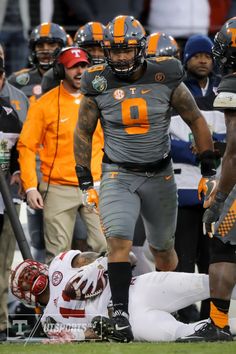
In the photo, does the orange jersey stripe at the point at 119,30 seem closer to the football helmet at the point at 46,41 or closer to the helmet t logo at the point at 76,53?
the helmet t logo at the point at 76,53

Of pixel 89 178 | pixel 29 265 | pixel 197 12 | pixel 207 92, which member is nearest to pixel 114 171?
pixel 89 178

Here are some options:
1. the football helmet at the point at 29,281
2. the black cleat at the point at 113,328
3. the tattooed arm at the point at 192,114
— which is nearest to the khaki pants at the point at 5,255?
the football helmet at the point at 29,281

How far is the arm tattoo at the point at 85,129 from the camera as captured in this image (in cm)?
898

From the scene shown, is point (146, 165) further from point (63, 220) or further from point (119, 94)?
point (63, 220)

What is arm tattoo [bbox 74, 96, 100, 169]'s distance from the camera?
8.98m

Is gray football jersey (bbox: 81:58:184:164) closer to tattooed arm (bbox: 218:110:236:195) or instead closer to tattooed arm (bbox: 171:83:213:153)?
tattooed arm (bbox: 171:83:213:153)

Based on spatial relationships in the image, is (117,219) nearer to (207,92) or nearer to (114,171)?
(114,171)

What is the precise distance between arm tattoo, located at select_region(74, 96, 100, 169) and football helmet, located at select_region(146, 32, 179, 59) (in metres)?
1.81

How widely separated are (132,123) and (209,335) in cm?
151

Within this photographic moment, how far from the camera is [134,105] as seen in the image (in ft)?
29.1

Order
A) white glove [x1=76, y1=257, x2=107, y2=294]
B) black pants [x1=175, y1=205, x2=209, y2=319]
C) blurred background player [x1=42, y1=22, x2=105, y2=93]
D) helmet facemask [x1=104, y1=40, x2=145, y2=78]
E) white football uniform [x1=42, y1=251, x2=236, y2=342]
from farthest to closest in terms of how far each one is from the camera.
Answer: blurred background player [x1=42, y1=22, x2=105, y2=93], black pants [x1=175, y1=205, x2=209, y2=319], helmet facemask [x1=104, y1=40, x2=145, y2=78], white glove [x1=76, y1=257, x2=107, y2=294], white football uniform [x1=42, y1=251, x2=236, y2=342]

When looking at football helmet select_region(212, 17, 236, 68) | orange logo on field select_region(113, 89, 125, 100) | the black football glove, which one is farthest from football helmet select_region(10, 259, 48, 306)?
football helmet select_region(212, 17, 236, 68)

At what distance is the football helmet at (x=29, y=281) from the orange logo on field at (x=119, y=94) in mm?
1184

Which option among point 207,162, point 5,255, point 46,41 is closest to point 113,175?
point 207,162
